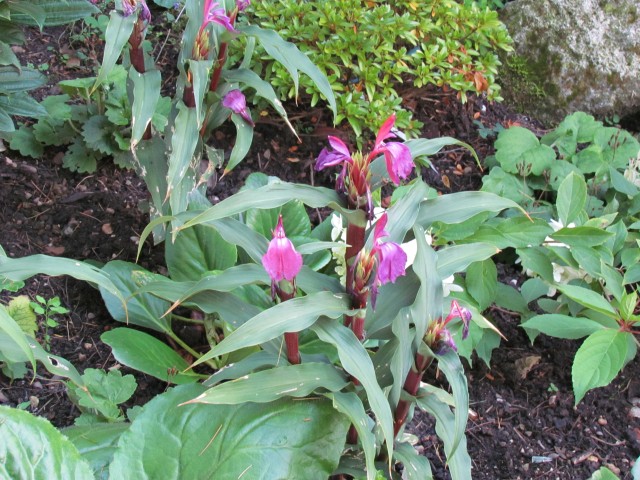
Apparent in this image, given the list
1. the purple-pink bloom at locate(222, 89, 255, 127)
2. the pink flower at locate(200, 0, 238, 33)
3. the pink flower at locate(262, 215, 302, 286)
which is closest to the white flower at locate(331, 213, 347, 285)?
the purple-pink bloom at locate(222, 89, 255, 127)

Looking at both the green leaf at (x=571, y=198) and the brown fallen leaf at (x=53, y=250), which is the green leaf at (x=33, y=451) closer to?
the brown fallen leaf at (x=53, y=250)

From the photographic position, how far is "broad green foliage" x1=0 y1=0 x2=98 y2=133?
2312 mm

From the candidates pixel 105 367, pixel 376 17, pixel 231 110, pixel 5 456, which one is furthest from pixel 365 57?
pixel 5 456

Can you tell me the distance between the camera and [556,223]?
8.21 feet

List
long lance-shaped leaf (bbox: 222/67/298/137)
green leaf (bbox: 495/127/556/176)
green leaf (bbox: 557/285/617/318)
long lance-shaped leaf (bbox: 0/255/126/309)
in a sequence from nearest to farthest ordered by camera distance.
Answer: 1. long lance-shaped leaf (bbox: 0/255/126/309)
2. long lance-shaped leaf (bbox: 222/67/298/137)
3. green leaf (bbox: 557/285/617/318)
4. green leaf (bbox: 495/127/556/176)

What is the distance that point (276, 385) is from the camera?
143 centimetres

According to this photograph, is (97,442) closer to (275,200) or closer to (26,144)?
(275,200)

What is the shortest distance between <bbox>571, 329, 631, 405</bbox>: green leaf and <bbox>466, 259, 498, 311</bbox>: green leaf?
1.13ft

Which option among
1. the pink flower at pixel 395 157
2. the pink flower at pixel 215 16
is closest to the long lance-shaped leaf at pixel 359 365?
the pink flower at pixel 395 157

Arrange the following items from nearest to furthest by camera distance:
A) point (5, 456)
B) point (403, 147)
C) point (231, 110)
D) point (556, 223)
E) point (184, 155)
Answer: point (5, 456) < point (403, 147) < point (184, 155) < point (231, 110) < point (556, 223)

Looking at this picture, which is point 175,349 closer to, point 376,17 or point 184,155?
point 184,155

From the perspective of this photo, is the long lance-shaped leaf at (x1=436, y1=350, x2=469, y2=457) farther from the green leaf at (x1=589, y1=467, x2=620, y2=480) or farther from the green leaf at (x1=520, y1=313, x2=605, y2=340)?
the green leaf at (x1=520, y1=313, x2=605, y2=340)

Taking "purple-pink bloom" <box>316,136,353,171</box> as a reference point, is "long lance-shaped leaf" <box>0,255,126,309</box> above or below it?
below

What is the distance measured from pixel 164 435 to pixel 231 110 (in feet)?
3.20
